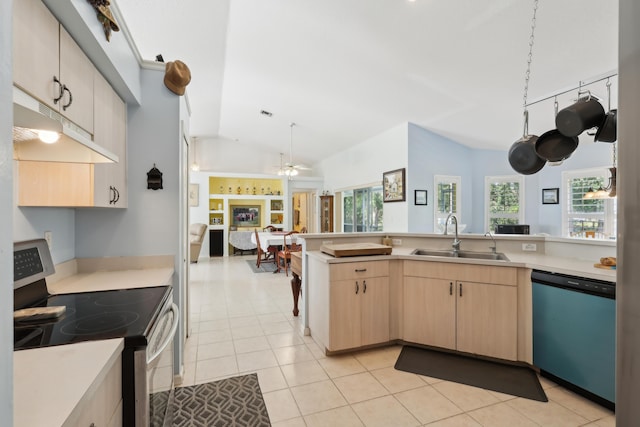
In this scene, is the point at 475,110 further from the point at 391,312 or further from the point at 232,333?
the point at 232,333

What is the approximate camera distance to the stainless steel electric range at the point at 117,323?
1.11 meters

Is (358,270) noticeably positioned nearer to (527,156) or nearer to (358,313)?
(358,313)

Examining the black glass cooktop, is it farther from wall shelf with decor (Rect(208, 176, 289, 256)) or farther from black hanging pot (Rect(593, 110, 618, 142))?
wall shelf with decor (Rect(208, 176, 289, 256))

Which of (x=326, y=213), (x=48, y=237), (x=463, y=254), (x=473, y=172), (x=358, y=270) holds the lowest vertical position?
(x=358, y=270)

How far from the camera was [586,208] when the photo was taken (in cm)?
545

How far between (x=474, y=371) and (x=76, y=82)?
10.5 ft

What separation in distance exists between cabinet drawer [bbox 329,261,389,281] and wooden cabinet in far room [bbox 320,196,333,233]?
617cm

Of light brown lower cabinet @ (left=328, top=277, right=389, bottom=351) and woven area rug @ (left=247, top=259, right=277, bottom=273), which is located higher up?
light brown lower cabinet @ (left=328, top=277, right=389, bottom=351)

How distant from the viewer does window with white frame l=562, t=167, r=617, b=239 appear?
5.13 m

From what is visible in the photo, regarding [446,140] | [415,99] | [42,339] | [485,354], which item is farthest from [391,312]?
[446,140]

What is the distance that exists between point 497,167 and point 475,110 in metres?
2.20

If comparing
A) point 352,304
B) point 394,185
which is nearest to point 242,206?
point 394,185

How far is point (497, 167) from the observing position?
6137 mm

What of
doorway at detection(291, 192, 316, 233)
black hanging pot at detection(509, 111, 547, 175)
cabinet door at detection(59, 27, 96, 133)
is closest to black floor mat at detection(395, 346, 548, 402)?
black hanging pot at detection(509, 111, 547, 175)
